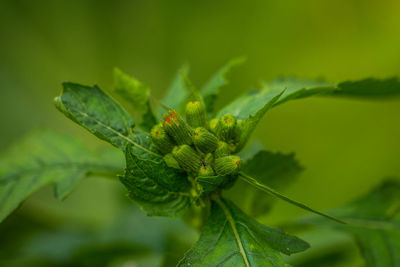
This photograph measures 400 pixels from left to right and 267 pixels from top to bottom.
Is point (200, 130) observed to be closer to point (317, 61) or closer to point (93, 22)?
point (317, 61)

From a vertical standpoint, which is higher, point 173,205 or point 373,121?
point 373,121

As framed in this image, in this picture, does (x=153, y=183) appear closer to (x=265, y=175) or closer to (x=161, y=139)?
(x=161, y=139)

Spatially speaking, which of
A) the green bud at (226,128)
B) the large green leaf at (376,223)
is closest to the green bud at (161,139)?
the green bud at (226,128)

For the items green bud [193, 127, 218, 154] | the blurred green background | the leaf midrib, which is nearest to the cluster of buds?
green bud [193, 127, 218, 154]

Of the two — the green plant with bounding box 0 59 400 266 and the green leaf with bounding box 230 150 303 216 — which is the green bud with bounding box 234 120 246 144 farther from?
the green leaf with bounding box 230 150 303 216

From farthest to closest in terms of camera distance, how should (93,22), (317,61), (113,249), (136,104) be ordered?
(93,22) → (317,61) → (113,249) → (136,104)

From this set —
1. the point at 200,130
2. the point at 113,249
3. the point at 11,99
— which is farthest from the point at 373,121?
the point at 11,99

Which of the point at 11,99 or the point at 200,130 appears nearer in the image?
the point at 200,130
